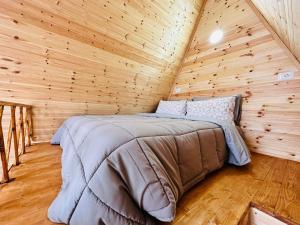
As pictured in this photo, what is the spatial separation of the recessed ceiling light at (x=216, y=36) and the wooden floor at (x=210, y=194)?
211cm

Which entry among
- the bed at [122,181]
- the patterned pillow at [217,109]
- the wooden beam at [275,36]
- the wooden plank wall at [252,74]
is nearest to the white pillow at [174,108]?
the patterned pillow at [217,109]

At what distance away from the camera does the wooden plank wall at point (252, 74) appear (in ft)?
6.66

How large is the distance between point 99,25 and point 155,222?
7.08ft

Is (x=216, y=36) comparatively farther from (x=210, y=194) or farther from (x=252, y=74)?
(x=210, y=194)

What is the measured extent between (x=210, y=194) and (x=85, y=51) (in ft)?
7.01

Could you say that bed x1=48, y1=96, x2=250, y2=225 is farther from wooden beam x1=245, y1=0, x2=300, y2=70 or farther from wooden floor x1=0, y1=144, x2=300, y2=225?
wooden beam x1=245, y1=0, x2=300, y2=70

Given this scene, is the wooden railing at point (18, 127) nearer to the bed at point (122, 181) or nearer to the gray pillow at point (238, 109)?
the bed at point (122, 181)

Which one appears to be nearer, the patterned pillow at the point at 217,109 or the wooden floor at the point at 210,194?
the wooden floor at the point at 210,194

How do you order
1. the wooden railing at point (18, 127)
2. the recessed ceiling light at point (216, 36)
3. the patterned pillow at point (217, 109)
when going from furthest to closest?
1. the recessed ceiling light at point (216, 36)
2. the patterned pillow at point (217, 109)
3. the wooden railing at point (18, 127)

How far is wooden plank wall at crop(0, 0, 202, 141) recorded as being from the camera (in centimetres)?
169

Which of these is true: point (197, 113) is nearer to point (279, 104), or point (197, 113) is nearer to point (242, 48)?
point (279, 104)

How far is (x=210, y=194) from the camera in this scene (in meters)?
1.24

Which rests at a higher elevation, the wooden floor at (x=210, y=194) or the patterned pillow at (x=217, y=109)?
the patterned pillow at (x=217, y=109)

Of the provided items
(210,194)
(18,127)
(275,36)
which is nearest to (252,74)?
(275,36)
